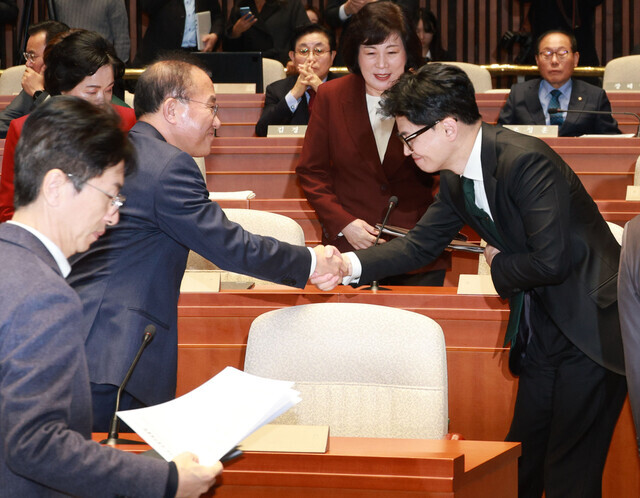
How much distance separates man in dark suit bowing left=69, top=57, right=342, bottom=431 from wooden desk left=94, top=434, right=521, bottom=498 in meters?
0.42

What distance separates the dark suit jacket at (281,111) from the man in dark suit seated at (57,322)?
3.08m

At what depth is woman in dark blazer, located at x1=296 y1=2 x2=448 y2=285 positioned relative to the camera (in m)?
2.95

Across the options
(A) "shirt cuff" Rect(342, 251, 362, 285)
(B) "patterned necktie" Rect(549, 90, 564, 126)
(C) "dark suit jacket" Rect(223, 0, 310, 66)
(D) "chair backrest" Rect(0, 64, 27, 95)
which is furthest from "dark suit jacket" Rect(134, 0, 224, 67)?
(A) "shirt cuff" Rect(342, 251, 362, 285)

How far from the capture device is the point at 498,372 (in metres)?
2.38

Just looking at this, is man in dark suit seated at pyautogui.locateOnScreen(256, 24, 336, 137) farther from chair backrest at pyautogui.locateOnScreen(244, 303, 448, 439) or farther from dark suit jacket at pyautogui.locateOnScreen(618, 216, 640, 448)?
dark suit jacket at pyautogui.locateOnScreen(618, 216, 640, 448)

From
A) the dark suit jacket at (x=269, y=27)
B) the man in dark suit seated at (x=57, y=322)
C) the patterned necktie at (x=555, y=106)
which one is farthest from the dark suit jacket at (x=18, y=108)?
the man in dark suit seated at (x=57, y=322)

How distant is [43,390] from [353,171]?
2.00 metres

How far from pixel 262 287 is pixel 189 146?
0.65 metres

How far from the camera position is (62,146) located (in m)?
1.18

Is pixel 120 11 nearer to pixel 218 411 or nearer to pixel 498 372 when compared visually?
pixel 498 372

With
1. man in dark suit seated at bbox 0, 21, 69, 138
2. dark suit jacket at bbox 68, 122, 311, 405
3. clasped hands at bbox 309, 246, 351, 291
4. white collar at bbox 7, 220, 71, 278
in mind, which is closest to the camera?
white collar at bbox 7, 220, 71, 278

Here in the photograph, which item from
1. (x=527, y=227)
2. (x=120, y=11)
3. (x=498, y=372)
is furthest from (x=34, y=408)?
(x=120, y=11)

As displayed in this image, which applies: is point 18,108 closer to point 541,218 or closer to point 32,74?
point 32,74

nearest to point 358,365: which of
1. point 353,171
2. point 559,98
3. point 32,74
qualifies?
point 353,171
